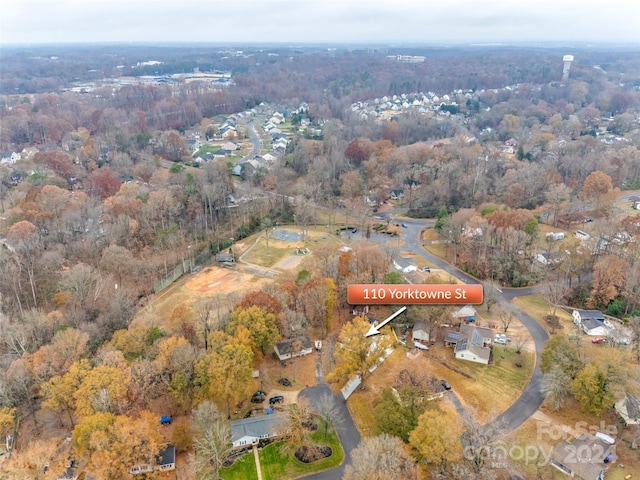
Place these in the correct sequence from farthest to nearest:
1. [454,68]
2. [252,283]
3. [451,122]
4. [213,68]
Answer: [213,68] < [454,68] < [451,122] < [252,283]

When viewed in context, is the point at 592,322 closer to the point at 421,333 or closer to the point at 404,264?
the point at 421,333

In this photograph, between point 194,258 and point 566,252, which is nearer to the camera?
point 566,252

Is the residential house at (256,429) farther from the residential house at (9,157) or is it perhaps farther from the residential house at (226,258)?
the residential house at (9,157)

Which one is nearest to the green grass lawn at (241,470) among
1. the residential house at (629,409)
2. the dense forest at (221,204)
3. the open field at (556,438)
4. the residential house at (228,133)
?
the dense forest at (221,204)

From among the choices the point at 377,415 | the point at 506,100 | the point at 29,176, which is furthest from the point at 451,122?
the point at 377,415

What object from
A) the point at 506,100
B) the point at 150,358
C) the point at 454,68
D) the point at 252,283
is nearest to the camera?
the point at 150,358

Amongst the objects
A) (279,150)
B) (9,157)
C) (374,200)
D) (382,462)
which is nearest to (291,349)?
(382,462)

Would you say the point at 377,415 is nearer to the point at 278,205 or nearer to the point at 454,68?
the point at 278,205

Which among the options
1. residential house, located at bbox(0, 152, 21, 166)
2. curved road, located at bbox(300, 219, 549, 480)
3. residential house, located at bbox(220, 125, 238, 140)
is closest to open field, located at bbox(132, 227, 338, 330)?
curved road, located at bbox(300, 219, 549, 480)

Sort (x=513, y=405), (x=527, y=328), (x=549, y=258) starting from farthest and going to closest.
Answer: (x=549, y=258)
(x=527, y=328)
(x=513, y=405)
